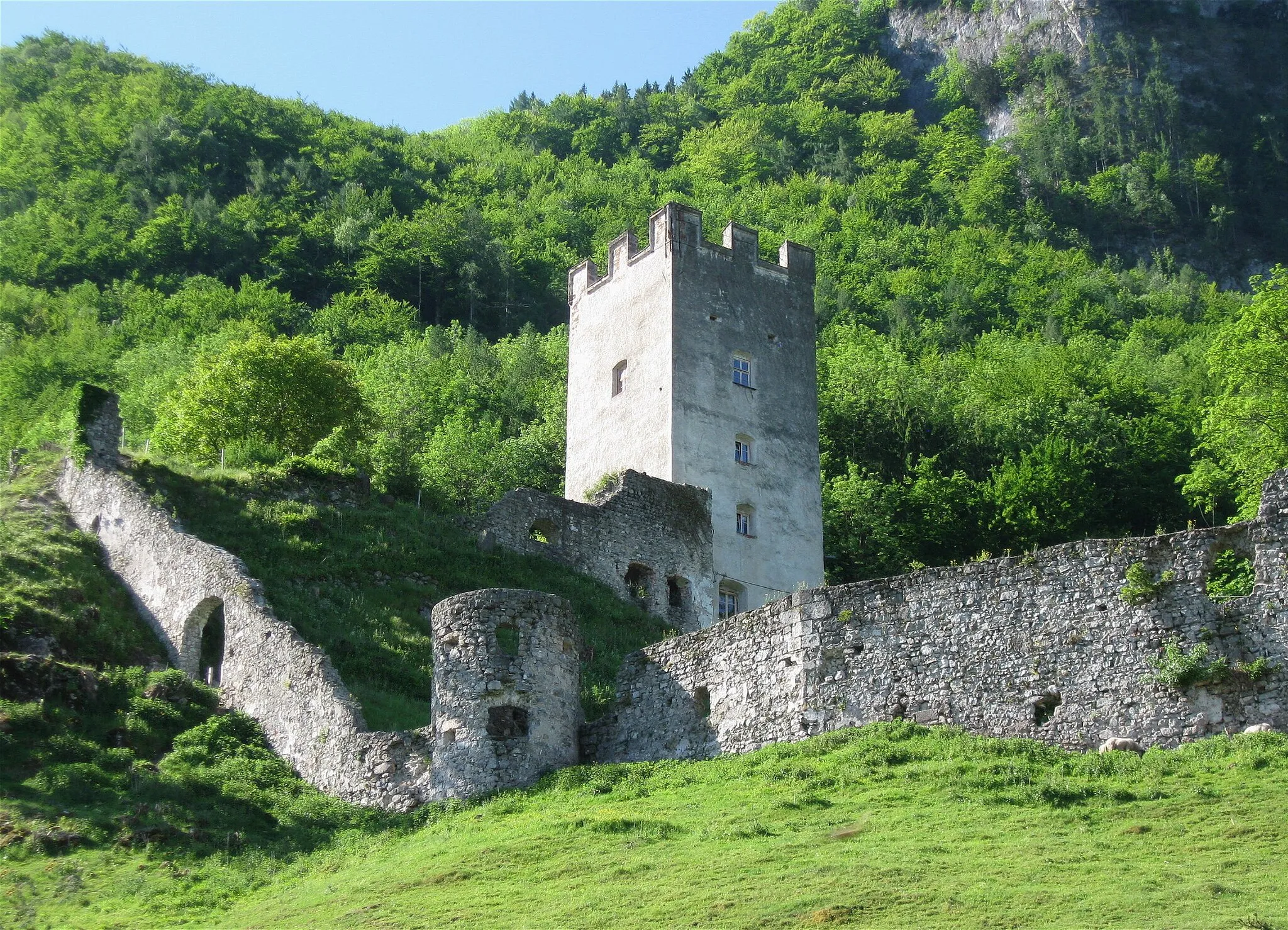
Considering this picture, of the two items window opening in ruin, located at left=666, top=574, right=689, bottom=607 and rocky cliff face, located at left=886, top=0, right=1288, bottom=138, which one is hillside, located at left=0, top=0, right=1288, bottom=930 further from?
window opening in ruin, located at left=666, top=574, right=689, bottom=607

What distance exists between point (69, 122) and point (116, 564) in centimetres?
7271

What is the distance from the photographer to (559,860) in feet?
78.8

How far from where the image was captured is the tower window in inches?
1718

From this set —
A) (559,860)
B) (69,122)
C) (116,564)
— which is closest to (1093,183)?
(69,122)

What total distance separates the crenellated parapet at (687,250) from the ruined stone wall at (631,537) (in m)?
7.41

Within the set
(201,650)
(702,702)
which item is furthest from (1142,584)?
(201,650)

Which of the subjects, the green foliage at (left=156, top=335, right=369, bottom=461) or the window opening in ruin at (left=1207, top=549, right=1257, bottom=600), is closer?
the window opening in ruin at (left=1207, top=549, right=1257, bottom=600)

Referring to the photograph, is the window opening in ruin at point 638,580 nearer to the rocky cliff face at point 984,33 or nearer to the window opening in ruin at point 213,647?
the window opening in ruin at point 213,647

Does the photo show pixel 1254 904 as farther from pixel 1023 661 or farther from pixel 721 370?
pixel 721 370

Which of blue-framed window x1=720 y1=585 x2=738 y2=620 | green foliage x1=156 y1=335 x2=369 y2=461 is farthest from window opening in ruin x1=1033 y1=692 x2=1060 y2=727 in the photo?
green foliage x1=156 y1=335 x2=369 y2=461

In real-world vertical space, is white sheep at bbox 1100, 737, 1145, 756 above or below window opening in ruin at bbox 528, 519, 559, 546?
below

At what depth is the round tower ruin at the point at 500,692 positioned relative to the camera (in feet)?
93.9

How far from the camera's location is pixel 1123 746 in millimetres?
25625

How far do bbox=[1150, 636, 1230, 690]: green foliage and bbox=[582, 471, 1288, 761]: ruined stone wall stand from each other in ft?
0.33
